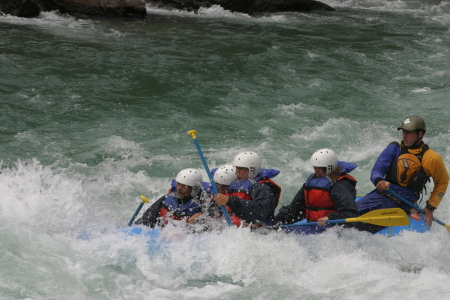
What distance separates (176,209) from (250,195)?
2.65ft

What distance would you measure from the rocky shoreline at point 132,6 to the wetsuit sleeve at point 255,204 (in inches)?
472

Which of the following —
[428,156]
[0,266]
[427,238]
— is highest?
[428,156]

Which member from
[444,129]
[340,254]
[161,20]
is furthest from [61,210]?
[161,20]

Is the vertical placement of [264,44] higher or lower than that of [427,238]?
higher

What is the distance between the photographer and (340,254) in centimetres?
621

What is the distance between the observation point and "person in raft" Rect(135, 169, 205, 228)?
6.24 metres

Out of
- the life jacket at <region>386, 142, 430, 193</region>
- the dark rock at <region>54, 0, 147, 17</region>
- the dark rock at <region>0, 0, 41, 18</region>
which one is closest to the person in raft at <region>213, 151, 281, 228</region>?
the life jacket at <region>386, 142, 430, 193</region>

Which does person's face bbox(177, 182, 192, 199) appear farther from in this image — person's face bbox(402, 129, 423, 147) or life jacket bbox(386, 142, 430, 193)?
person's face bbox(402, 129, 423, 147)

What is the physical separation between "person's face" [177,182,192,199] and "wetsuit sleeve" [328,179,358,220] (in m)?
1.47

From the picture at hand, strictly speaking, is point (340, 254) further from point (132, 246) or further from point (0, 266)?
point (0, 266)

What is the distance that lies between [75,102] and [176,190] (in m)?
5.23

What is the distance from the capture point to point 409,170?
20.6ft

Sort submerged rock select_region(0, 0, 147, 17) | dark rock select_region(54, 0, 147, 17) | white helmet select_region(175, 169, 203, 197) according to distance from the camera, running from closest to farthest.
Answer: white helmet select_region(175, 169, 203, 197) → submerged rock select_region(0, 0, 147, 17) → dark rock select_region(54, 0, 147, 17)

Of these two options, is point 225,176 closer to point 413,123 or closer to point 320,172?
point 320,172
